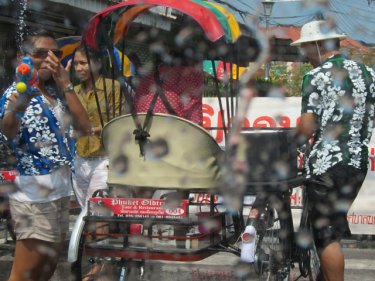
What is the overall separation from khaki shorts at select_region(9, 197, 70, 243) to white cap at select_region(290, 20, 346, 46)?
1.71 meters

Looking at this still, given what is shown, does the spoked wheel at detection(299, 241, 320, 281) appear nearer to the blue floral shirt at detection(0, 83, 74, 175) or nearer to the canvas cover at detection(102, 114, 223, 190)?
the canvas cover at detection(102, 114, 223, 190)

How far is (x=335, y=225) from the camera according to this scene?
3787 mm

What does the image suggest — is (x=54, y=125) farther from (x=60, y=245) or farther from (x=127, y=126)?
(x=60, y=245)

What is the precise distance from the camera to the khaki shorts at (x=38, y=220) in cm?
326

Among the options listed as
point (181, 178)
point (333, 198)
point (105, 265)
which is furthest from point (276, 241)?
point (105, 265)

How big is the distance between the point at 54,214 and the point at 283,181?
132cm

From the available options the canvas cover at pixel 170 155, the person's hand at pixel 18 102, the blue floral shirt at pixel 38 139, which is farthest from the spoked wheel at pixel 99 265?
the person's hand at pixel 18 102

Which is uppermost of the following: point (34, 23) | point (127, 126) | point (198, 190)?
point (34, 23)

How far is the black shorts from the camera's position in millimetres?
3744

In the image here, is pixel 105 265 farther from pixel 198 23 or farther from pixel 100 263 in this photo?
pixel 198 23

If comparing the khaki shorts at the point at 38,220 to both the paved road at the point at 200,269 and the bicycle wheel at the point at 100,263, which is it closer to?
the bicycle wheel at the point at 100,263

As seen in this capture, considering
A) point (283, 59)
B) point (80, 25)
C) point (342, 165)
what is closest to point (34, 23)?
point (80, 25)

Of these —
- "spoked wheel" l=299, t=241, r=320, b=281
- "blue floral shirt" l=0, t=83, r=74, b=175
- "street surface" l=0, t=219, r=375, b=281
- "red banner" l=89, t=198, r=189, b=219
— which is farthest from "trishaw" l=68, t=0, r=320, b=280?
"street surface" l=0, t=219, r=375, b=281

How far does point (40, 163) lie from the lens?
10.9 feet
